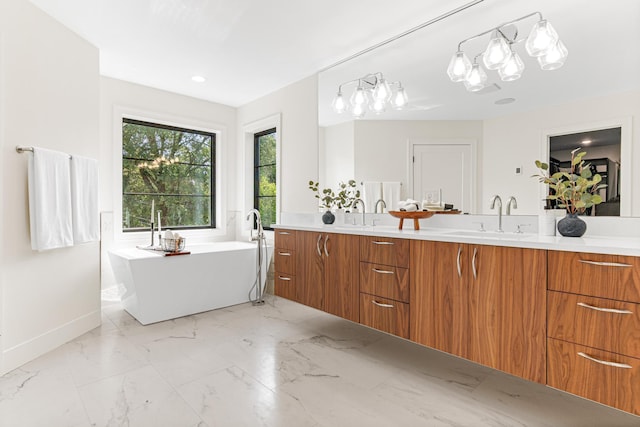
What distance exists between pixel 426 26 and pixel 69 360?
347cm

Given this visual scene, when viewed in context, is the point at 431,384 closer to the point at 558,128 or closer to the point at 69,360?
the point at 558,128

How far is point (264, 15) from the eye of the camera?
8.01 feet

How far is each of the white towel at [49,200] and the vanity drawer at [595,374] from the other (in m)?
3.08

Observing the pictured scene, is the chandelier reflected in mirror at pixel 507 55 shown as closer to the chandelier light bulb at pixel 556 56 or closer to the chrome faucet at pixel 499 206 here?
the chandelier light bulb at pixel 556 56

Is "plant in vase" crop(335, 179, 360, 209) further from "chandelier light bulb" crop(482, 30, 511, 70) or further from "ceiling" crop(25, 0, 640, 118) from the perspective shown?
"chandelier light bulb" crop(482, 30, 511, 70)

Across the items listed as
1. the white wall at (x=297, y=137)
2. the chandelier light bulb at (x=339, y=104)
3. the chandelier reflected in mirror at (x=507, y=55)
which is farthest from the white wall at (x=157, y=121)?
the chandelier reflected in mirror at (x=507, y=55)

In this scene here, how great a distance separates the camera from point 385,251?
220 centimetres

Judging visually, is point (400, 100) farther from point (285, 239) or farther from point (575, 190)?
point (285, 239)

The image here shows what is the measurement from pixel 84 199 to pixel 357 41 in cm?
259

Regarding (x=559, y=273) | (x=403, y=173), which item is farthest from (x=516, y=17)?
(x=559, y=273)

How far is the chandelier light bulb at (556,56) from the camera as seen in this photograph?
194 cm

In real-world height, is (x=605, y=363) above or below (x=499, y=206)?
below

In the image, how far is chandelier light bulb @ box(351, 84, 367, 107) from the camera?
3.02 meters

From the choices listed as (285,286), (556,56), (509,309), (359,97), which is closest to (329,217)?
(285,286)
